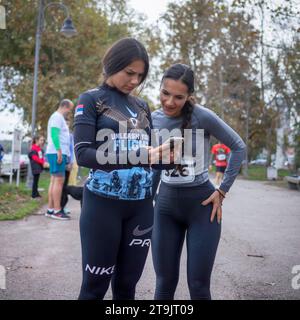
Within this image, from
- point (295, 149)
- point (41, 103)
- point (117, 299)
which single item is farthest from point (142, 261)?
point (295, 149)

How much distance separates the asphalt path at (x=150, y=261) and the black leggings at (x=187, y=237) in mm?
966

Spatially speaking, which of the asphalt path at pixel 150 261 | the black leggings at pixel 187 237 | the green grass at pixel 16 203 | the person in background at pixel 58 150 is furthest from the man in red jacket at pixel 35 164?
the black leggings at pixel 187 237

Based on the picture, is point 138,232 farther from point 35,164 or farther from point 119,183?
point 35,164

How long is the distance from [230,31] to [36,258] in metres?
25.1

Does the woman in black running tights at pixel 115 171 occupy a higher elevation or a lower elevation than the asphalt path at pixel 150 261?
higher

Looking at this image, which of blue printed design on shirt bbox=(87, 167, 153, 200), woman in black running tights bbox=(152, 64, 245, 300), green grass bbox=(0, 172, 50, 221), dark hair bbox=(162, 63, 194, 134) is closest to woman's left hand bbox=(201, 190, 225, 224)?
woman in black running tights bbox=(152, 64, 245, 300)

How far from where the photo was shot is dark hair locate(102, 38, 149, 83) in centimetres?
252

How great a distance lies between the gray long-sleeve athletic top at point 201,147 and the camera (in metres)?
3.12

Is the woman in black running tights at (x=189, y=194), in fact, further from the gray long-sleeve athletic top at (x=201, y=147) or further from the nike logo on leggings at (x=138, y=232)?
the nike logo on leggings at (x=138, y=232)

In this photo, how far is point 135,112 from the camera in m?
2.63

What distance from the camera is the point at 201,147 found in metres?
3.14

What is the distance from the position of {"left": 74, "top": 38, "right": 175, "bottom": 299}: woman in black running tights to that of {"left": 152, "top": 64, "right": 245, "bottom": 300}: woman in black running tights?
489 millimetres

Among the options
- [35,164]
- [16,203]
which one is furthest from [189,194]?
[35,164]
